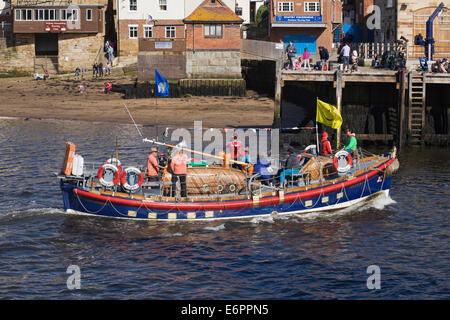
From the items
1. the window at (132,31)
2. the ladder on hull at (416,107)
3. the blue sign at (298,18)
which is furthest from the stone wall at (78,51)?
the ladder on hull at (416,107)

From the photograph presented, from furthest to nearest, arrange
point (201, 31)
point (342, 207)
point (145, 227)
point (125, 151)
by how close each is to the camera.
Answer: point (201, 31), point (125, 151), point (342, 207), point (145, 227)

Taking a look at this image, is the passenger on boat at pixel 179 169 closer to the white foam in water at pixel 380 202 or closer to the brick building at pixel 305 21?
the white foam in water at pixel 380 202

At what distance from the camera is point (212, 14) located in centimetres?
5425

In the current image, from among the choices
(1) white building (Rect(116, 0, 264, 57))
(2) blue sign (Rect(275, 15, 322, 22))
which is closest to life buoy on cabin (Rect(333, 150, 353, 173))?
(1) white building (Rect(116, 0, 264, 57))

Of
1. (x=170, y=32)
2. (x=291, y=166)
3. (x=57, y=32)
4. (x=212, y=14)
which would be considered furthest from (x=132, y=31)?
(x=291, y=166)

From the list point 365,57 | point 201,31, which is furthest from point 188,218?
point 201,31

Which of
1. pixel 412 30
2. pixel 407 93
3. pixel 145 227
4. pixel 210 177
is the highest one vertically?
pixel 412 30

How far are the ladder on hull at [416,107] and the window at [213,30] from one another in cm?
1994

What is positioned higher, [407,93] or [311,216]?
[407,93]

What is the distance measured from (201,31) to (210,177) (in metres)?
31.0

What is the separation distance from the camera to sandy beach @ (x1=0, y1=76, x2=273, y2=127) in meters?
44.3

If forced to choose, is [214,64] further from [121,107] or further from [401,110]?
[401,110]

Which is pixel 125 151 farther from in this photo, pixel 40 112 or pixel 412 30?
pixel 412 30

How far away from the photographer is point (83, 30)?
2495 inches
